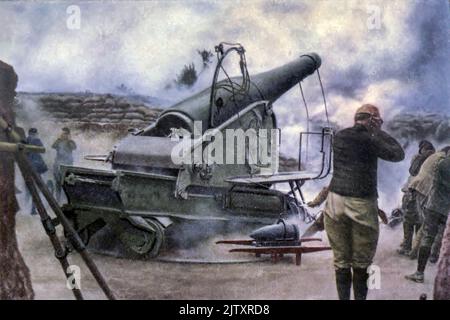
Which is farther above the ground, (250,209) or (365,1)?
(365,1)

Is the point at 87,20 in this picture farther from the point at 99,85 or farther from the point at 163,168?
the point at 163,168

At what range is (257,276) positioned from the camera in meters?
6.73

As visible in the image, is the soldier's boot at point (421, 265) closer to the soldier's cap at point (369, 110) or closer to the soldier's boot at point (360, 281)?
the soldier's boot at point (360, 281)

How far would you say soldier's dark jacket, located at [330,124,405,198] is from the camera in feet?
22.0

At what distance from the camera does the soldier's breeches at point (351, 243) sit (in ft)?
22.0

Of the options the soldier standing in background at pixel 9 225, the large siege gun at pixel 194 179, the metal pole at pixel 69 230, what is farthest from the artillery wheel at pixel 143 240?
the soldier standing in background at pixel 9 225

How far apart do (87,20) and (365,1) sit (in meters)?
2.57

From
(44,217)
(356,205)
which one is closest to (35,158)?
(44,217)

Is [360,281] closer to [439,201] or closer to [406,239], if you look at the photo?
[406,239]

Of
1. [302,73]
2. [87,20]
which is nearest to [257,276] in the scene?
[302,73]

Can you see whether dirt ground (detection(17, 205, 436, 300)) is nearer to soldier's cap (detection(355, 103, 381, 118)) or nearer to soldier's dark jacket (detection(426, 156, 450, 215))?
soldier's dark jacket (detection(426, 156, 450, 215))

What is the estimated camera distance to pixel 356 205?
670 cm

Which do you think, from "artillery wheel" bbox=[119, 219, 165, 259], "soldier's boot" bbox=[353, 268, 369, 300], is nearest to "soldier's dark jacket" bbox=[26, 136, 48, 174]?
"artillery wheel" bbox=[119, 219, 165, 259]

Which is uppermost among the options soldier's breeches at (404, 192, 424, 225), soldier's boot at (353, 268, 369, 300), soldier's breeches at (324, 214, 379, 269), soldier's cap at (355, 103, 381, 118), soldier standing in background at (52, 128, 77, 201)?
soldier's cap at (355, 103, 381, 118)
